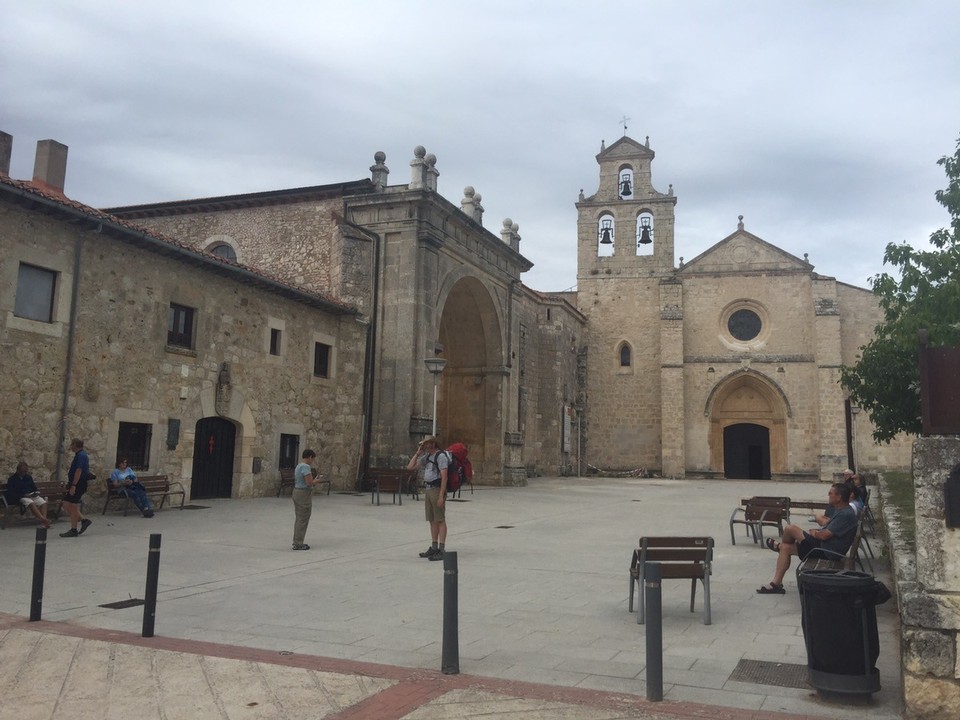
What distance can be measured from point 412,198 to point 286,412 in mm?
6976

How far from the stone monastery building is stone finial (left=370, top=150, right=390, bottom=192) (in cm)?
7

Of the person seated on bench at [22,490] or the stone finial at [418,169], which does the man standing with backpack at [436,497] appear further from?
the stone finial at [418,169]

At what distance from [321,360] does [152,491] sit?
21.4 ft

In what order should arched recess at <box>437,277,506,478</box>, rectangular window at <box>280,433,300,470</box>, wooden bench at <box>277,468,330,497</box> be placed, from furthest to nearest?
arched recess at <box>437,277,506,478</box>, rectangular window at <box>280,433,300,470</box>, wooden bench at <box>277,468,330,497</box>

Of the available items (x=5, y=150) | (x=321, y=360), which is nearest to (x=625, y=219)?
(x=321, y=360)

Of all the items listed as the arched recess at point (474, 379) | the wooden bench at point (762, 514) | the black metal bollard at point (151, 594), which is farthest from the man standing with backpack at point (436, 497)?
the arched recess at point (474, 379)

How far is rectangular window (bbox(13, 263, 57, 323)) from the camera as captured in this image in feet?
39.5

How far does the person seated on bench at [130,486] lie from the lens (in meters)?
12.9

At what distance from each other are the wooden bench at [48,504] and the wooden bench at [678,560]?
902 cm

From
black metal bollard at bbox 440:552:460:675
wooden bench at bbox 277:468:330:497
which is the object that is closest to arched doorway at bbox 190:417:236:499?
wooden bench at bbox 277:468:330:497

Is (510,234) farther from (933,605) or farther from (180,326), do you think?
(933,605)

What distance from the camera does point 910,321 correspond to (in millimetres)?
12680

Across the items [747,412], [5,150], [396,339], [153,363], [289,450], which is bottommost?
[289,450]

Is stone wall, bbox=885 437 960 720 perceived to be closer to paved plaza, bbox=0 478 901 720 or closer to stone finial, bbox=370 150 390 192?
paved plaza, bbox=0 478 901 720
